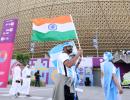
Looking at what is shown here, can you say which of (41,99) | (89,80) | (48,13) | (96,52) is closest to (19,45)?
(48,13)

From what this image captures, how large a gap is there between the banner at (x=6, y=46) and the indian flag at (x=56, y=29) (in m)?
1.02

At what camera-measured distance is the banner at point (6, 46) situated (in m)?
8.58

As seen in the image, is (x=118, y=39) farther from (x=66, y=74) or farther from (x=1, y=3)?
(x=66, y=74)

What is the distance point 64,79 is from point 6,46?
9.58ft

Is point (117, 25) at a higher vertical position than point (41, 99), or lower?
higher

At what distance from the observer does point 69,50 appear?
6.27 meters

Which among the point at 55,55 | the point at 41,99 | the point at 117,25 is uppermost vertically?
the point at 117,25

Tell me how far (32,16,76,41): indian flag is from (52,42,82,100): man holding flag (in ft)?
3.00

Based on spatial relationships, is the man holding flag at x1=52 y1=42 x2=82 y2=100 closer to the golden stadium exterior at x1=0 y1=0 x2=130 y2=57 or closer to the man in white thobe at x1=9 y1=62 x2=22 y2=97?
the man in white thobe at x1=9 y1=62 x2=22 y2=97

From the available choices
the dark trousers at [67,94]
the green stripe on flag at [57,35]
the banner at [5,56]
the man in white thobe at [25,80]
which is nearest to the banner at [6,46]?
the banner at [5,56]

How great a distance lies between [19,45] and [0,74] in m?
38.4

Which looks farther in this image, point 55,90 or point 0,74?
point 0,74

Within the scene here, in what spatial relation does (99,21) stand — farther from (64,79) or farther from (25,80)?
(64,79)

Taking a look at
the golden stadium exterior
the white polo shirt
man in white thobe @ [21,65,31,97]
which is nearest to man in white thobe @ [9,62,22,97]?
man in white thobe @ [21,65,31,97]
